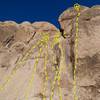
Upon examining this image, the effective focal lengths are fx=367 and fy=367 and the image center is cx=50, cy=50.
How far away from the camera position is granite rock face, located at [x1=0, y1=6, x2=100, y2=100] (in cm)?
2678

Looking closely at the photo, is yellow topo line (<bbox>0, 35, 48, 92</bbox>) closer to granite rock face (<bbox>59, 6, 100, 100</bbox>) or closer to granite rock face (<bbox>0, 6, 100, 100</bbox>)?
granite rock face (<bbox>0, 6, 100, 100</bbox>)

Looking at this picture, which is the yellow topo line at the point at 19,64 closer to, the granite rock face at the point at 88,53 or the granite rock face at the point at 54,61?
the granite rock face at the point at 54,61

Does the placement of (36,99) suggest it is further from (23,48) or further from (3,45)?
(3,45)

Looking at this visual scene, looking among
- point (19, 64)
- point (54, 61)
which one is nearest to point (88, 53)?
point (54, 61)

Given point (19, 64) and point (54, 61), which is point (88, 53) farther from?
point (19, 64)

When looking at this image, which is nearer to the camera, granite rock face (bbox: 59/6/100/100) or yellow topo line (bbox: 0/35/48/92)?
granite rock face (bbox: 59/6/100/100)

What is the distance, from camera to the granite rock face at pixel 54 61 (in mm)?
26781

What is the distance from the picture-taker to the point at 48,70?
29.0m

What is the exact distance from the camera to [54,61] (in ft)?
95.6

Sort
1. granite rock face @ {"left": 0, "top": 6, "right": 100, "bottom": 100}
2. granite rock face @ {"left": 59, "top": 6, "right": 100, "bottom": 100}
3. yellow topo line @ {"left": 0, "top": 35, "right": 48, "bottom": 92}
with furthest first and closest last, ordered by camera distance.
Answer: yellow topo line @ {"left": 0, "top": 35, "right": 48, "bottom": 92} → granite rock face @ {"left": 0, "top": 6, "right": 100, "bottom": 100} → granite rock face @ {"left": 59, "top": 6, "right": 100, "bottom": 100}

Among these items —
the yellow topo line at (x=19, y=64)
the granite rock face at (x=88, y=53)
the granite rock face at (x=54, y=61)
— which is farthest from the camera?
the yellow topo line at (x=19, y=64)

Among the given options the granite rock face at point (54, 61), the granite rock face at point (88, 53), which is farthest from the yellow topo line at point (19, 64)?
the granite rock face at point (88, 53)

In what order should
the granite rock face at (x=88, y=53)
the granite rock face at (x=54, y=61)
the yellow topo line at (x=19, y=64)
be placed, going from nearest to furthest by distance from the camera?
the granite rock face at (x=88, y=53), the granite rock face at (x=54, y=61), the yellow topo line at (x=19, y=64)

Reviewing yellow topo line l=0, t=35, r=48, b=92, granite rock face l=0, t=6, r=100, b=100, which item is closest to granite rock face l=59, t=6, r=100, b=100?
granite rock face l=0, t=6, r=100, b=100
